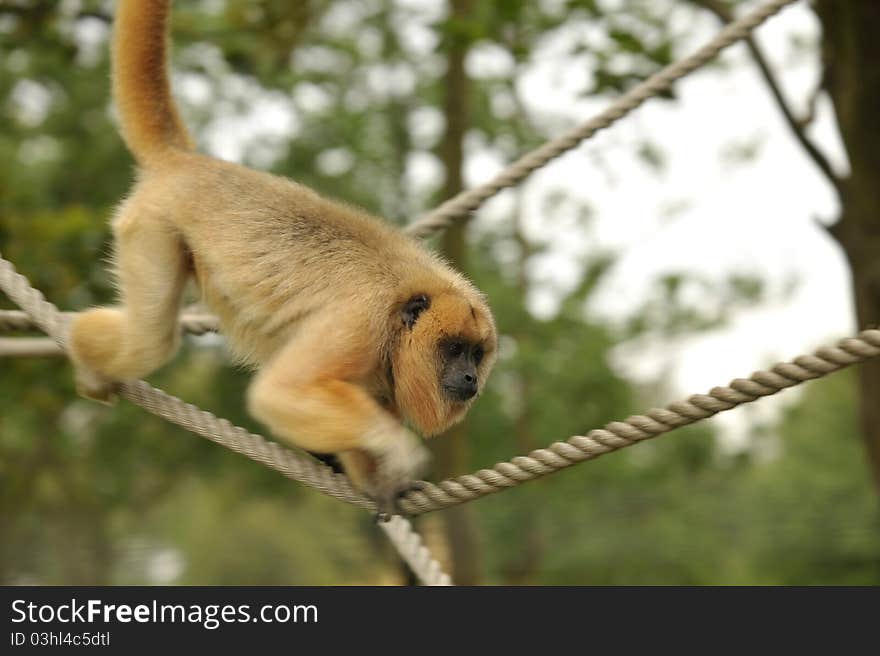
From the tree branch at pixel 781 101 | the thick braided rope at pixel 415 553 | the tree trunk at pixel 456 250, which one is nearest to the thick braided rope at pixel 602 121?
the tree branch at pixel 781 101

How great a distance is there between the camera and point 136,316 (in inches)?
159

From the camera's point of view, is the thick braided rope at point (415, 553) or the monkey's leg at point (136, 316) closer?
the monkey's leg at point (136, 316)

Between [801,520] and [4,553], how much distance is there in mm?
12808

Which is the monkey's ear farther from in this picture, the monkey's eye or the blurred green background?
the blurred green background

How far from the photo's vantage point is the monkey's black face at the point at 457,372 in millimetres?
3861

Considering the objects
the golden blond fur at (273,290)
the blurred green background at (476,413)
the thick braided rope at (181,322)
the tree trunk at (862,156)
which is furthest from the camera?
the blurred green background at (476,413)

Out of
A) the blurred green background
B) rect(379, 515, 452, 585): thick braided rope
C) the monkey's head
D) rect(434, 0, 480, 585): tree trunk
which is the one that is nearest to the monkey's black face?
the monkey's head

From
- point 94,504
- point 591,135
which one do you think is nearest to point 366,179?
point 94,504

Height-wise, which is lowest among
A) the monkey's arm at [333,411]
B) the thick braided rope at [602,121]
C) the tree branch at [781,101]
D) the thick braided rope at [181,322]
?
the monkey's arm at [333,411]

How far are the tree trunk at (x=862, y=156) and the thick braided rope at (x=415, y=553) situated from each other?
2669mm

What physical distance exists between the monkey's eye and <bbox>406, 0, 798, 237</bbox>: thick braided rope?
4.70 feet

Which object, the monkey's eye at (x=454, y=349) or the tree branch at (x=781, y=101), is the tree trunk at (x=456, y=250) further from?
the monkey's eye at (x=454, y=349)

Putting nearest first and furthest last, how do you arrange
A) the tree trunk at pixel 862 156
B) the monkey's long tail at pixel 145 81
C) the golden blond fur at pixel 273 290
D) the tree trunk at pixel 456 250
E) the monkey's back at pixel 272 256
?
the golden blond fur at pixel 273 290 < the monkey's back at pixel 272 256 < the monkey's long tail at pixel 145 81 < the tree trunk at pixel 862 156 < the tree trunk at pixel 456 250
